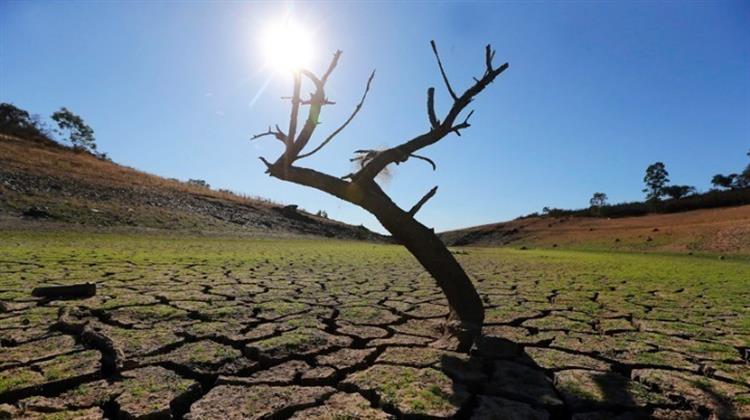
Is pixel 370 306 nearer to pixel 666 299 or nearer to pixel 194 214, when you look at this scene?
pixel 666 299

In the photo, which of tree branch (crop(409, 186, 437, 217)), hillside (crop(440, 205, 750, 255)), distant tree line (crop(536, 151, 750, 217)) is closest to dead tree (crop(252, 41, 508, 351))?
tree branch (crop(409, 186, 437, 217))

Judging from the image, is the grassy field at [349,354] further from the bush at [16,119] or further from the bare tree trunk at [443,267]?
the bush at [16,119]

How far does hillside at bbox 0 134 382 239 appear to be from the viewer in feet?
45.5

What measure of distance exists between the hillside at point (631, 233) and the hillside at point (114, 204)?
1004 cm

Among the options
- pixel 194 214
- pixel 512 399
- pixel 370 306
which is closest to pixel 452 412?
pixel 512 399

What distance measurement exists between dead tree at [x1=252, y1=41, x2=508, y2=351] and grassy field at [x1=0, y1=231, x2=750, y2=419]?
0.93 feet

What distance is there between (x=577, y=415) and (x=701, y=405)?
0.66 meters

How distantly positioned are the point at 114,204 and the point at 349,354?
1721 centimetres

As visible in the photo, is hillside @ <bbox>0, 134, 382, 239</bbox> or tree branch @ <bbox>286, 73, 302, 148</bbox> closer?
tree branch @ <bbox>286, 73, 302, 148</bbox>

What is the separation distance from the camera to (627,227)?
74.1ft

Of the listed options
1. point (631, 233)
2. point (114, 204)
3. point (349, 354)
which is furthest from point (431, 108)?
point (631, 233)

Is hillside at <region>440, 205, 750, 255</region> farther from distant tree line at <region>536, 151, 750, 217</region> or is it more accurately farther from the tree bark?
the tree bark

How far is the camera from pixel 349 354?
2.64 meters

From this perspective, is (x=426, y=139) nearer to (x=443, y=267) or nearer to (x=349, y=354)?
(x=443, y=267)
